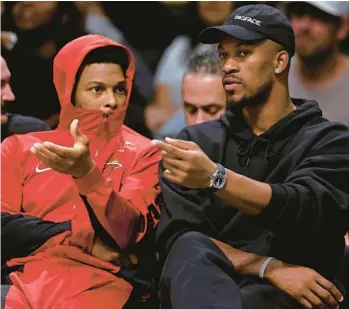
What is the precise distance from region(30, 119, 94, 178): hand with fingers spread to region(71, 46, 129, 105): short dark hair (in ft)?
1.42

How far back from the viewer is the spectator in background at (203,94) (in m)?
2.46

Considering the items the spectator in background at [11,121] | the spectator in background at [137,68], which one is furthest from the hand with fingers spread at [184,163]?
the spectator in background at [137,68]

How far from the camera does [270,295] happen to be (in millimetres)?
1848

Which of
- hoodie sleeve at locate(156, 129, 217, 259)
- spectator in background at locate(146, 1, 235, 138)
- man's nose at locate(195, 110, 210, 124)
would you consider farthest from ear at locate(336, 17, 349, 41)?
hoodie sleeve at locate(156, 129, 217, 259)

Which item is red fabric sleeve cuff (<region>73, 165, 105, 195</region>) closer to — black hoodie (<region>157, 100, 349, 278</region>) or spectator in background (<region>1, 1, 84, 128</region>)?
black hoodie (<region>157, 100, 349, 278</region>)

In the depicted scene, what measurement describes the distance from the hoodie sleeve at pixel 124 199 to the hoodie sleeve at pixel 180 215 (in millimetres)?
70

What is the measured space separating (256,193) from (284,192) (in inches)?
2.7

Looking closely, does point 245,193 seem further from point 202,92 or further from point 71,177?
point 202,92

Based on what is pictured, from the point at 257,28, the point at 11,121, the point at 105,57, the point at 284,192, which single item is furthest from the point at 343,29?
the point at 11,121

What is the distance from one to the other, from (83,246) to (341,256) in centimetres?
65

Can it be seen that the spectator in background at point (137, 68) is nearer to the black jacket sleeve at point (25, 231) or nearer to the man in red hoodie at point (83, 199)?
the man in red hoodie at point (83, 199)

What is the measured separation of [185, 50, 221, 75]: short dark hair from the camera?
254 cm

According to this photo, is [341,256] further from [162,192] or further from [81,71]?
[81,71]

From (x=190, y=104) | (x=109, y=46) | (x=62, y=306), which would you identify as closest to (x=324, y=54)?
(x=190, y=104)
